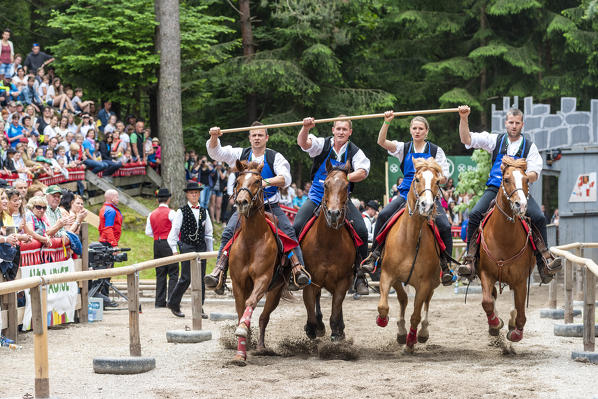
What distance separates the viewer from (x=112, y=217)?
646 inches

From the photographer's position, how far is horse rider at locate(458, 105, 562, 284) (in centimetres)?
1056

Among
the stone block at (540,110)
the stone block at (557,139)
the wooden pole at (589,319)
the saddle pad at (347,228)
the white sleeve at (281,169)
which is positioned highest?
the stone block at (540,110)

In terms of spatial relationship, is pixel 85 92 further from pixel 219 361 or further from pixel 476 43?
pixel 219 361

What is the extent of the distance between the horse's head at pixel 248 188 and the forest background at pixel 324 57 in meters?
16.0

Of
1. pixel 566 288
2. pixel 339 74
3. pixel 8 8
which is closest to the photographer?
pixel 566 288

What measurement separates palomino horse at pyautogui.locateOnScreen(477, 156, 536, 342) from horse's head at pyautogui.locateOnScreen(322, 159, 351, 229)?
172 cm

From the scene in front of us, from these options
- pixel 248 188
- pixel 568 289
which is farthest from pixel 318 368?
pixel 568 289

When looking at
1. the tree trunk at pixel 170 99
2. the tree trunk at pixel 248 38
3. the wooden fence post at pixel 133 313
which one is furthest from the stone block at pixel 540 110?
the wooden fence post at pixel 133 313

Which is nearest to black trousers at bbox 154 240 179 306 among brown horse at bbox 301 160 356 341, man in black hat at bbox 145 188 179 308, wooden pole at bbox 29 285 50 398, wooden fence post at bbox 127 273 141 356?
man in black hat at bbox 145 188 179 308

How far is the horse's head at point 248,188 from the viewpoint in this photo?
9531mm

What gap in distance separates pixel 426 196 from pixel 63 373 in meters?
4.17

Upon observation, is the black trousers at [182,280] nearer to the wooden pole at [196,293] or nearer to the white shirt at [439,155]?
the wooden pole at [196,293]

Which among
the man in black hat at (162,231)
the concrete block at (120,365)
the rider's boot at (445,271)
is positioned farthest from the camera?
the man in black hat at (162,231)

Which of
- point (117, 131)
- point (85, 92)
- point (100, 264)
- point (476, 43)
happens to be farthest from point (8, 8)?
point (100, 264)
